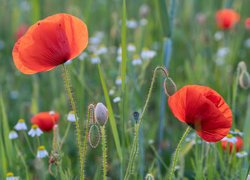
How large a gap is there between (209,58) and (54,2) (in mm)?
1724

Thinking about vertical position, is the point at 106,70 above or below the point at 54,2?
below

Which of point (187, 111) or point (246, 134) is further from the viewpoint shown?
point (246, 134)

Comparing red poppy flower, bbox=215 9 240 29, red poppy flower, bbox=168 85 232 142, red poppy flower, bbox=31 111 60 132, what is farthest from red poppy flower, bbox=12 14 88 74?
red poppy flower, bbox=215 9 240 29

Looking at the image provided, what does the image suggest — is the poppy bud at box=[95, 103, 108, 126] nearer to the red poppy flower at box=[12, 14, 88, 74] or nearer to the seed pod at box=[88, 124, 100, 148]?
the seed pod at box=[88, 124, 100, 148]

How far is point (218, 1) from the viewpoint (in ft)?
15.0

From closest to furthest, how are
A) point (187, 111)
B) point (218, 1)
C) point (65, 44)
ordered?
point (187, 111) → point (65, 44) → point (218, 1)

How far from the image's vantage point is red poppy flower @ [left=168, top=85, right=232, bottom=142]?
4.71ft

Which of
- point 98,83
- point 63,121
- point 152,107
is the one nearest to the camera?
point 63,121

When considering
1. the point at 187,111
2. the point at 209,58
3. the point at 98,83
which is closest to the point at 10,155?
the point at 187,111

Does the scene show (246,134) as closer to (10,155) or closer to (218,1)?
(10,155)

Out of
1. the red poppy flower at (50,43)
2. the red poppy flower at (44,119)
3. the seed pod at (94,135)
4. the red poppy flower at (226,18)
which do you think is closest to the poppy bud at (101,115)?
the seed pod at (94,135)

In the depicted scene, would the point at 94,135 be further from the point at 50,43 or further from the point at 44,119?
the point at 44,119

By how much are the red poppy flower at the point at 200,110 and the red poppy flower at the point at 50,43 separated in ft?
1.06

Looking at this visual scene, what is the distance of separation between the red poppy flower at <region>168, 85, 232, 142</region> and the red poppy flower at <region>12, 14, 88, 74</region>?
32 centimetres
